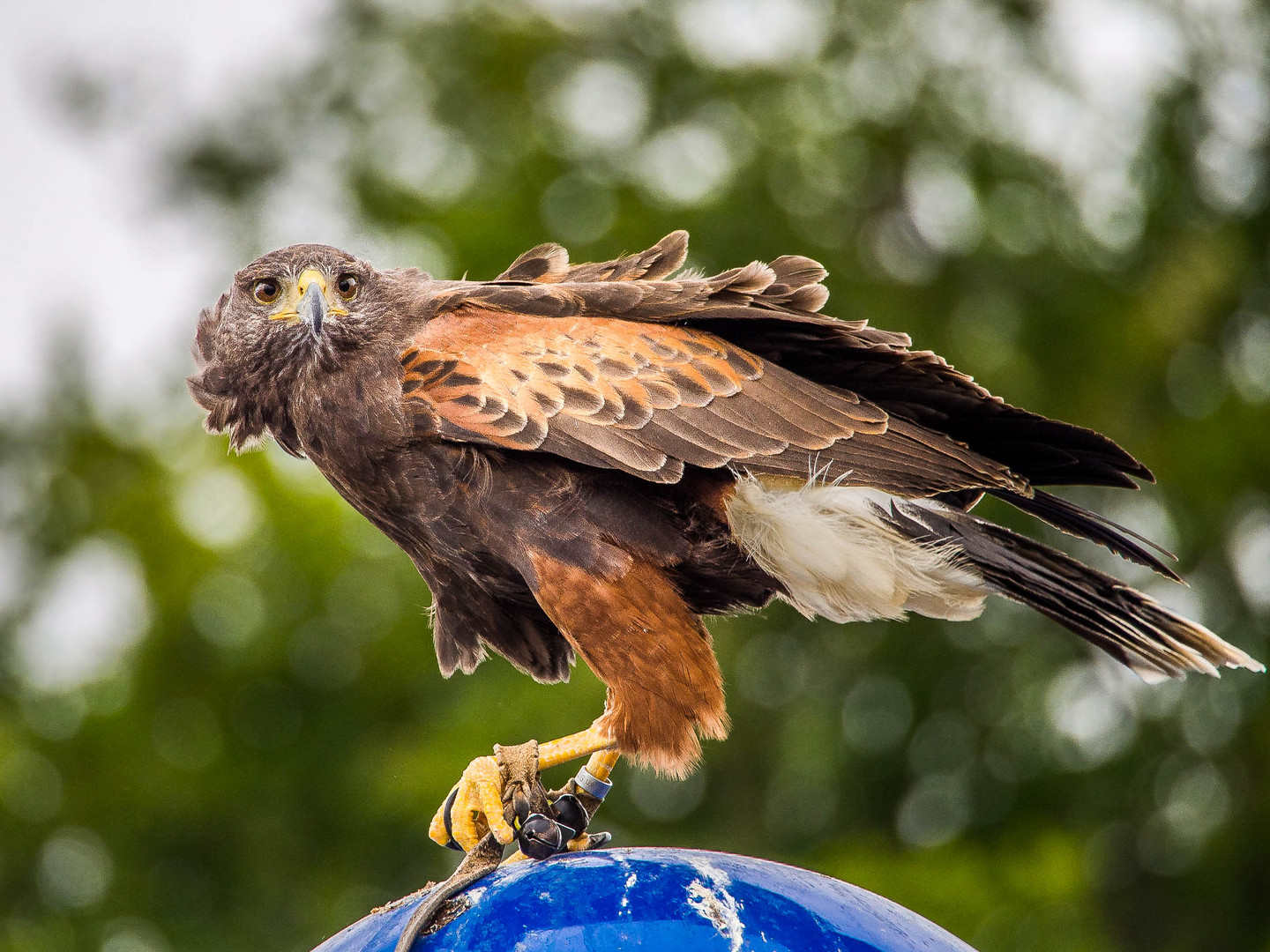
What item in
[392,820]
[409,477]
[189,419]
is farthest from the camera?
[189,419]

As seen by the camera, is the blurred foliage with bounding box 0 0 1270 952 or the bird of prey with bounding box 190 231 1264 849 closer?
the bird of prey with bounding box 190 231 1264 849

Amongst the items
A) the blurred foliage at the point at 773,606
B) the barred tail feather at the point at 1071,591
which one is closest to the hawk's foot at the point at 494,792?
the barred tail feather at the point at 1071,591

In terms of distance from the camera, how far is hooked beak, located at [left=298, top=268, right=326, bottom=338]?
391 centimetres

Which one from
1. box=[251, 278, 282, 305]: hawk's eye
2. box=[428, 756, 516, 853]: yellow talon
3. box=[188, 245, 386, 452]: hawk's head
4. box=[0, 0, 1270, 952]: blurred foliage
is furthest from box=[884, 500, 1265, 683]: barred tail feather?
box=[0, 0, 1270, 952]: blurred foliage

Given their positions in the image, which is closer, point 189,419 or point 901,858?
point 901,858

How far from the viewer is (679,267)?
4.52 m

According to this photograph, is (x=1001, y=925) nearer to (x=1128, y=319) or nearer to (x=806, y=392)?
(x=1128, y=319)

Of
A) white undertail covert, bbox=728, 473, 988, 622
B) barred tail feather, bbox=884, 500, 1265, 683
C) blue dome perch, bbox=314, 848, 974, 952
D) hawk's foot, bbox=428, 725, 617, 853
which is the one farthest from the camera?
barred tail feather, bbox=884, 500, 1265, 683

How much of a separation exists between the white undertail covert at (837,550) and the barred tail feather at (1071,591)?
52 mm

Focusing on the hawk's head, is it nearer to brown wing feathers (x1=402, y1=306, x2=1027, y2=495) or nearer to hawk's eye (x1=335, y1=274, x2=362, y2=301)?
hawk's eye (x1=335, y1=274, x2=362, y2=301)

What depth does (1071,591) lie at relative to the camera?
396cm

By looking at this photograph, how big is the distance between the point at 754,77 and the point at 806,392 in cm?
1098


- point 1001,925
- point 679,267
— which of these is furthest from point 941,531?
point 1001,925

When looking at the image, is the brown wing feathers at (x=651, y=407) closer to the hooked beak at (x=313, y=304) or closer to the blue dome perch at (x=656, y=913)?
the hooked beak at (x=313, y=304)
